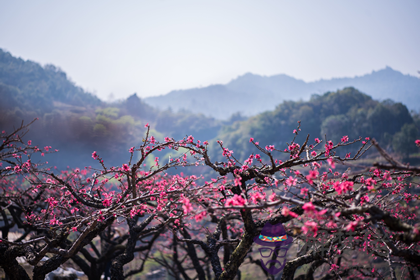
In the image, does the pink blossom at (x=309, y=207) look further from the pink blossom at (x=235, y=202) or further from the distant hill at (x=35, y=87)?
the distant hill at (x=35, y=87)

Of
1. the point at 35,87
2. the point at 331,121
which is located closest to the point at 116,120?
the point at 35,87

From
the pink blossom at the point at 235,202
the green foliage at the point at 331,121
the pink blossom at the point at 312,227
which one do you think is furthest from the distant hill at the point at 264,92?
the pink blossom at the point at 312,227

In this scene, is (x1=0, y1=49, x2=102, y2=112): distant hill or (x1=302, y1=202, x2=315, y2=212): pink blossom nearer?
(x1=302, y1=202, x2=315, y2=212): pink blossom

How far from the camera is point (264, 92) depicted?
588 ft

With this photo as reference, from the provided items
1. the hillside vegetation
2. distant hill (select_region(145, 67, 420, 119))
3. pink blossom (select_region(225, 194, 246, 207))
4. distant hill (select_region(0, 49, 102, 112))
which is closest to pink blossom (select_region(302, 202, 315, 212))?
pink blossom (select_region(225, 194, 246, 207))

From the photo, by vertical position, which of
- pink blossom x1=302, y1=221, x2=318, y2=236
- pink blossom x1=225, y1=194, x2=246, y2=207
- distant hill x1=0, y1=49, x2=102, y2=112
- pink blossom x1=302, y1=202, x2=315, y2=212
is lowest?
pink blossom x1=302, y1=221, x2=318, y2=236

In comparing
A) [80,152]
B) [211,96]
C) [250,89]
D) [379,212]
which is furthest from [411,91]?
[379,212]

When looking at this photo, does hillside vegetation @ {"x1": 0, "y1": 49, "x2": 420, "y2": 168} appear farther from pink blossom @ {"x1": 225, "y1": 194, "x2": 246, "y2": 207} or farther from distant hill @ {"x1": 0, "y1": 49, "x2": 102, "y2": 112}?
pink blossom @ {"x1": 225, "y1": 194, "x2": 246, "y2": 207}

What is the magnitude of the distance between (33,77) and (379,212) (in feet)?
206

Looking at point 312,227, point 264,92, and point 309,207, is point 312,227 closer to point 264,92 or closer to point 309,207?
point 309,207

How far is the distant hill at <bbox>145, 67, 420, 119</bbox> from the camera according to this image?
5197 inches

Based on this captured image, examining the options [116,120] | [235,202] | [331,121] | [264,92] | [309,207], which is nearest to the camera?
[309,207]

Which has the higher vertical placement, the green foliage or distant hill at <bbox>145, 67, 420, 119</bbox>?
distant hill at <bbox>145, 67, 420, 119</bbox>

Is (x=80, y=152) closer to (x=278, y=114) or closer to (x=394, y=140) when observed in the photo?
(x=278, y=114)
